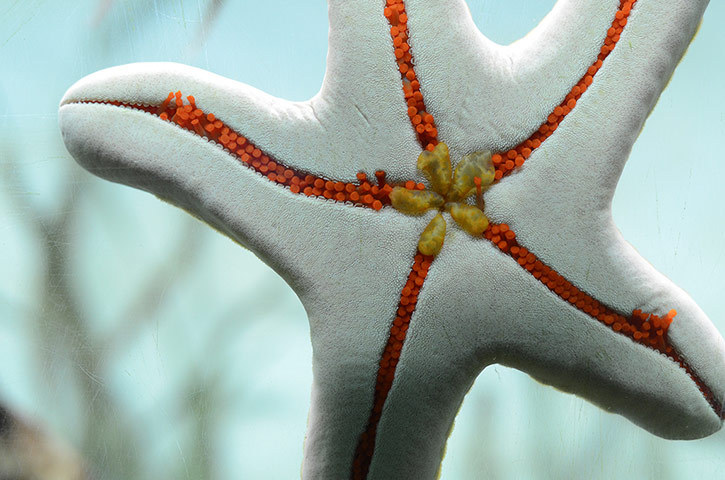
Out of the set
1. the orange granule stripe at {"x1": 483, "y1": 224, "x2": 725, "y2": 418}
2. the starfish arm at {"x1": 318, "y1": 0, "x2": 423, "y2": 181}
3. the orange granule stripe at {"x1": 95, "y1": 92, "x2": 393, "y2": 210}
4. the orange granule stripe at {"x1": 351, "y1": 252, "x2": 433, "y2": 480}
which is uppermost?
the starfish arm at {"x1": 318, "y1": 0, "x2": 423, "y2": 181}

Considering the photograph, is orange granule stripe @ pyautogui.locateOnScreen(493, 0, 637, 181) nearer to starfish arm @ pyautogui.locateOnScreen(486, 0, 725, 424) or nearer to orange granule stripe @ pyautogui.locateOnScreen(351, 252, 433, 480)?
starfish arm @ pyautogui.locateOnScreen(486, 0, 725, 424)

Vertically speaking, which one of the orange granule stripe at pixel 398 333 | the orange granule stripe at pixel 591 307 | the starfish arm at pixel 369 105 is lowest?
the orange granule stripe at pixel 398 333

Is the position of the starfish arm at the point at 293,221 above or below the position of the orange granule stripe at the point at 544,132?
below

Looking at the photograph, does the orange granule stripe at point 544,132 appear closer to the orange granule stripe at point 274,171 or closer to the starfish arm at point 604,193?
the starfish arm at point 604,193

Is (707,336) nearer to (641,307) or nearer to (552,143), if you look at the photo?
(641,307)

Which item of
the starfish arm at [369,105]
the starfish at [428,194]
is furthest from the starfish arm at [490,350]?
the starfish arm at [369,105]

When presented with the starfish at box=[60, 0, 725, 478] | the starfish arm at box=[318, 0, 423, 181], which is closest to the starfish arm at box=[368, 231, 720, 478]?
the starfish at box=[60, 0, 725, 478]

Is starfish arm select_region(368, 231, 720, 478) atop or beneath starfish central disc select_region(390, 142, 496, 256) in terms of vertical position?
beneath

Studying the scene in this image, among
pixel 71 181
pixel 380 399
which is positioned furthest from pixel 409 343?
pixel 71 181

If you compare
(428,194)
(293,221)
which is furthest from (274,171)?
(428,194)
